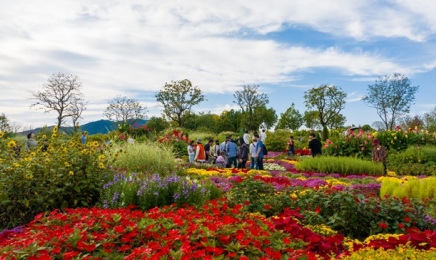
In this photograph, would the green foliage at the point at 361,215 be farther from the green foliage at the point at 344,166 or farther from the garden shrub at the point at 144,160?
the green foliage at the point at 344,166

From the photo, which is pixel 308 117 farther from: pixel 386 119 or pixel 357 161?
pixel 357 161

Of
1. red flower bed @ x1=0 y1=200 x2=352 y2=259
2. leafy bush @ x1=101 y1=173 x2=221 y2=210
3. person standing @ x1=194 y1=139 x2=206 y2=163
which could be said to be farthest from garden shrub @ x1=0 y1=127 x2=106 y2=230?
person standing @ x1=194 y1=139 x2=206 y2=163

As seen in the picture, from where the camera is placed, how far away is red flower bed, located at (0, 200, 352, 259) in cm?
308

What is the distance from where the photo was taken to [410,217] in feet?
16.8

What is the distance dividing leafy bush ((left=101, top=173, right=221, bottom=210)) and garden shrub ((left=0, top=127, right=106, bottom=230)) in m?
0.38

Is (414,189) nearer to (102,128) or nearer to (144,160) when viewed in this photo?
(144,160)

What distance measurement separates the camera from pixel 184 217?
4.22 meters

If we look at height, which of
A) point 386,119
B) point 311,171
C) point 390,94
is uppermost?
point 390,94

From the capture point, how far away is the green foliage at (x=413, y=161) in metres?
15.5

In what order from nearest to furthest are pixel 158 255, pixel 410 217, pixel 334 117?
pixel 158 255 < pixel 410 217 < pixel 334 117

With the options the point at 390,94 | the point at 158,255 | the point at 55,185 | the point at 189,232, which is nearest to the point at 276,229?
the point at 189,232

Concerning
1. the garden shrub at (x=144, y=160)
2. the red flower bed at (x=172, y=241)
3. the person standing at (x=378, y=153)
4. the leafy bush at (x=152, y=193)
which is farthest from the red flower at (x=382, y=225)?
the person standing at (x=378, y=153)

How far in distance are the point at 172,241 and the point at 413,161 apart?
16686 millimetres

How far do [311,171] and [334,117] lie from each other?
174ft
